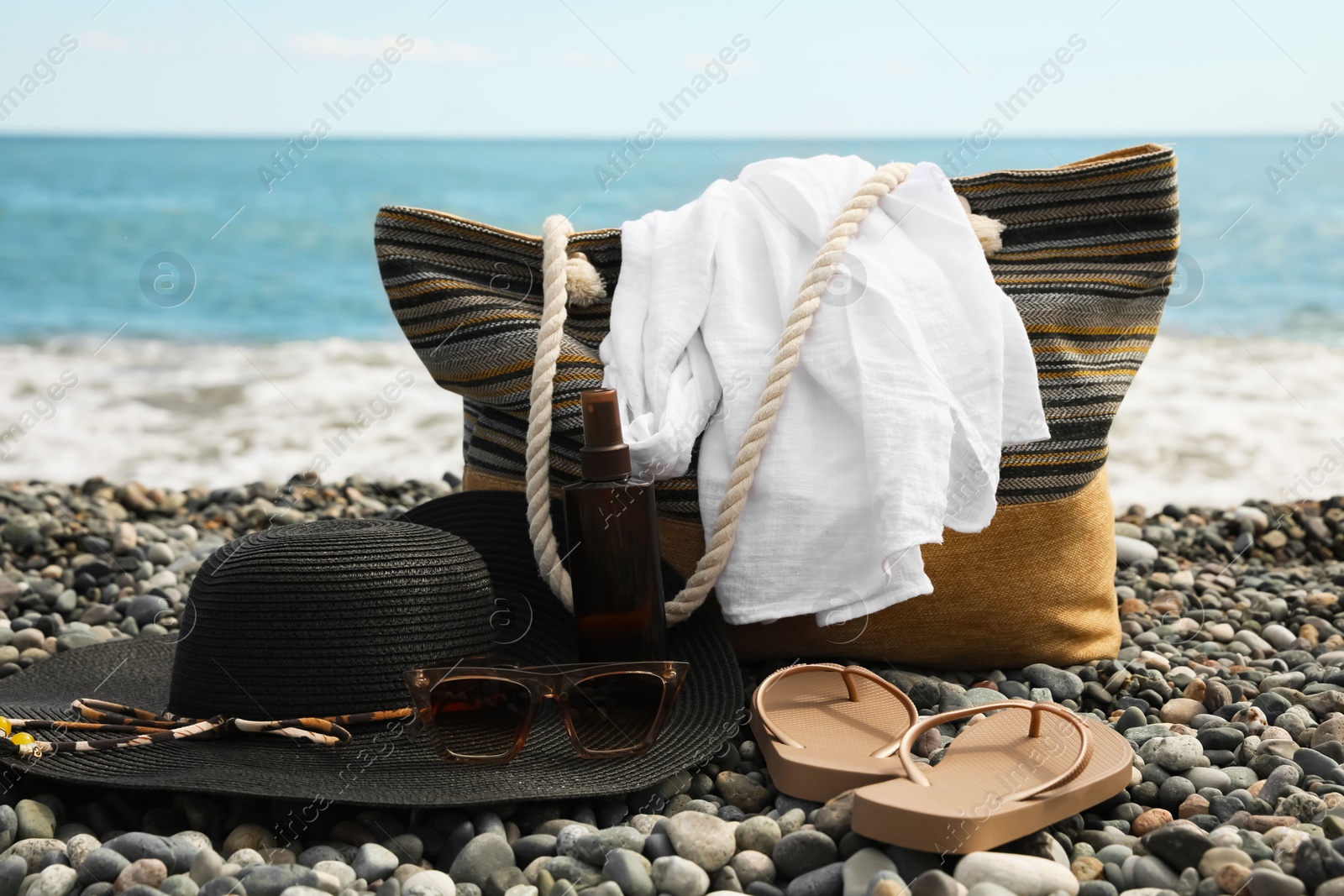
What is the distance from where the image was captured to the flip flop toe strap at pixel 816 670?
1724mm

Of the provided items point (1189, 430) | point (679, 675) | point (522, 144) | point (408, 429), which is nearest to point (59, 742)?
point (679, 675)

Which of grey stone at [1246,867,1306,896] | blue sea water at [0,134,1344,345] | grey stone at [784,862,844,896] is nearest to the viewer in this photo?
grey stone at [1246,867,1306,896]

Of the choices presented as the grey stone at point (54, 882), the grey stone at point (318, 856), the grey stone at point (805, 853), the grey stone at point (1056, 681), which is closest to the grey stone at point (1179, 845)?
the grey stone at point (805, 853)

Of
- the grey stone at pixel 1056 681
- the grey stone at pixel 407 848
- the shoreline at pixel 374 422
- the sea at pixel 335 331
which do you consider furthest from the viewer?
the sea at pixel 335 331

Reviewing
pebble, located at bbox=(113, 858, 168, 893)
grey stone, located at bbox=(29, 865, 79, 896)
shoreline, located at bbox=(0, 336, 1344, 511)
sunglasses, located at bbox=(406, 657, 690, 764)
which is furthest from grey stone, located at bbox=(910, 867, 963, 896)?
shoreline, located at bbox=(0, 336, 1344, 511)

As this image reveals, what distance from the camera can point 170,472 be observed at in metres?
5.23

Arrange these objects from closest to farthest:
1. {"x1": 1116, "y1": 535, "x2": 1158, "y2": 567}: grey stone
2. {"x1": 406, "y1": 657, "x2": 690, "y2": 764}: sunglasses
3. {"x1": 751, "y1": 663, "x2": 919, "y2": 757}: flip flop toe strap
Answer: {"x1": 406, "y1": 657, "x2": 690, "y2": 764}: sunglasses, {"x1": 751, "y1": 663, "x2": 919, "y2": 757}: flip flop toe strap, {"x1": 1116, "y1": 535, "x2": 1158, "y2": 567}: grey stone

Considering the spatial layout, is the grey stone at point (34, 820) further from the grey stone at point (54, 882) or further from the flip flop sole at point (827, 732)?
the flip flop sole at point (827, 732)

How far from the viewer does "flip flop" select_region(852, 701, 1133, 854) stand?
138 cm

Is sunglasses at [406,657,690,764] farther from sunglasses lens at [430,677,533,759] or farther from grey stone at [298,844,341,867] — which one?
grey stone at [298,844,341,867]

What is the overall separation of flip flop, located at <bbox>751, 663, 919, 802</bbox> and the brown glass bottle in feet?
0.76

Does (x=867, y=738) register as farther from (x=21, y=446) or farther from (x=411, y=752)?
(x=21, y=446)

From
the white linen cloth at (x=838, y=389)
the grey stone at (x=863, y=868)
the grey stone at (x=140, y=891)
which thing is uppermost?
the white linen cloth at (x=838, y=389)

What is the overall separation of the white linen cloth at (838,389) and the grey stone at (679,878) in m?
0.64
